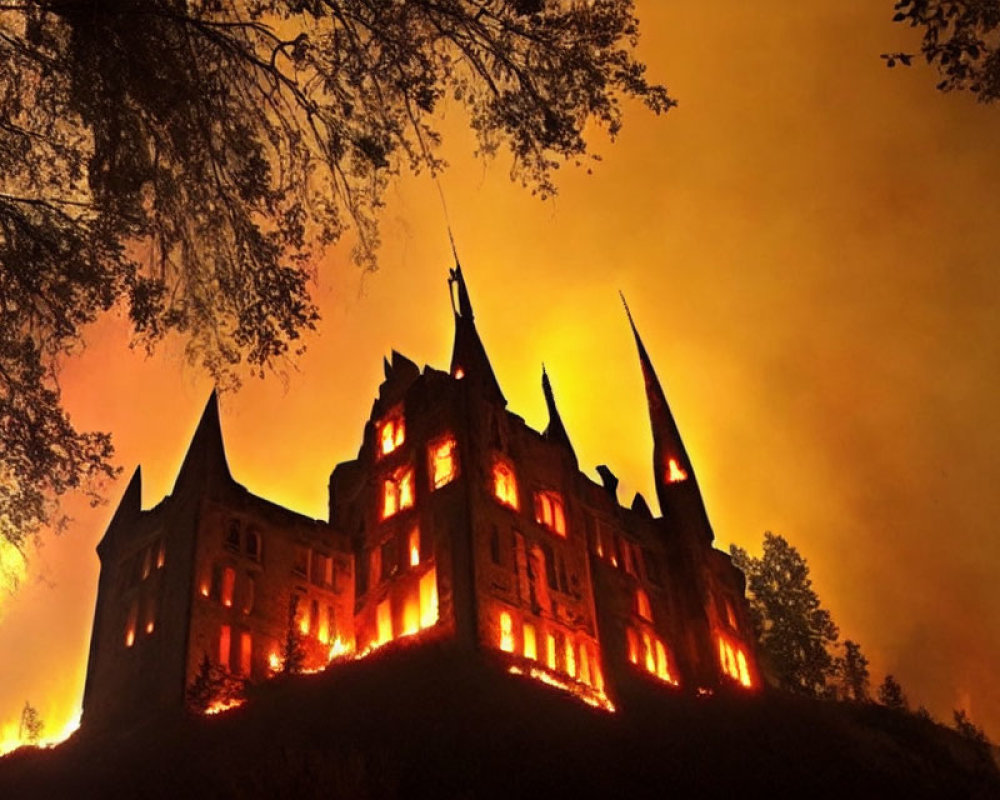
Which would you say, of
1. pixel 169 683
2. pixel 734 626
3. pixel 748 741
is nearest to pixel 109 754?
pixel 169 683

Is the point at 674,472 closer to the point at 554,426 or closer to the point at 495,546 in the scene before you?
the point at 554,426

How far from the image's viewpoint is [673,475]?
2263 inches

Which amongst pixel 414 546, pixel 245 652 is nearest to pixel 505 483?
pixel 414 546

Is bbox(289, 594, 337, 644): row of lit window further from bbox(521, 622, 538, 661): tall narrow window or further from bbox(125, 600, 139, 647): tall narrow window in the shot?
bbox(521, 622, 538, 661): tall narrow window

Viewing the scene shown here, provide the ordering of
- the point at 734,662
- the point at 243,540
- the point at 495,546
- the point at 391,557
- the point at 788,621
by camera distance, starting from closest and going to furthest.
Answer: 1. the point at 495,546
2. the point at 391,557
3. the point at 243,540
4. the point at 734,662
5. the point at 788,621

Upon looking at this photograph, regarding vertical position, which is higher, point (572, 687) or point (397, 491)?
point (397, 491)

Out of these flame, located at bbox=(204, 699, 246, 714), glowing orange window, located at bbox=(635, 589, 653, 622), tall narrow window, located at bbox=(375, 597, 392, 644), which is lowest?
flame, located at bbox=(204, 699, 246, 714)

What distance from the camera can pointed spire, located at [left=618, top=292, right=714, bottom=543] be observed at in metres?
56.5

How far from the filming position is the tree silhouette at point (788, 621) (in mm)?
66250

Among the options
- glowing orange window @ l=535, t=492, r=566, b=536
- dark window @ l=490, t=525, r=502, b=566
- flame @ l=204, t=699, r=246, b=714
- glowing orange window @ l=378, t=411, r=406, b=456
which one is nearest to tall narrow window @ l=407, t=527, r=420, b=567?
dark window @ l=490, t=525, r=502, b=566

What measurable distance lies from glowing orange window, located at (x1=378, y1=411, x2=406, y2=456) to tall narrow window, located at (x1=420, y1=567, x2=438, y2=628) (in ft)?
31.5

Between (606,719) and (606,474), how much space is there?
22.5m

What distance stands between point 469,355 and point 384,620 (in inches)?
594

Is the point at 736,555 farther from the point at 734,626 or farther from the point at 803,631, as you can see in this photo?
the point at 734,626
